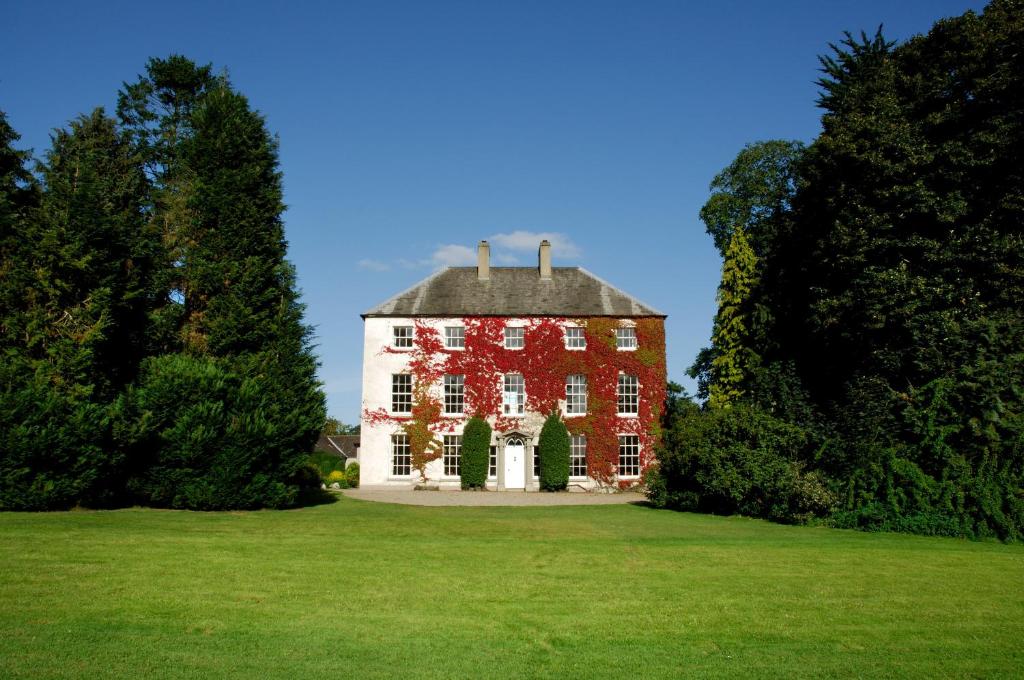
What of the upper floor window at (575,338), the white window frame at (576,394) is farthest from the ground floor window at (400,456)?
the upper floor window at (575,338)

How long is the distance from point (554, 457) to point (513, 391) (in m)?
4.20

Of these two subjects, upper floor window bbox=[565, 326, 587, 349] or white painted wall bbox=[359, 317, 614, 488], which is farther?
upper floor window bbox=[565, 326, 587, 349]

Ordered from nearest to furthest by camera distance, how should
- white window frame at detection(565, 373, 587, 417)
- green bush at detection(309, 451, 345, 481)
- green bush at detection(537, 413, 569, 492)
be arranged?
Result: green bush at detection(537, 413, 569, 492) < white window frame at detection(565, 373, 587, 417) < green bush at detection(309, 451, 345, 481)

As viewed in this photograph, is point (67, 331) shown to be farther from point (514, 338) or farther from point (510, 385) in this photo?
point (514, 338)

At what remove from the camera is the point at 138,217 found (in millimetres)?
27500

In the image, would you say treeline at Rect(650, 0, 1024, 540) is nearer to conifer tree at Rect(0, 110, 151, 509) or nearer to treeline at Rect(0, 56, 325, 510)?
treeline at Rect(0, 56, 325, 510)

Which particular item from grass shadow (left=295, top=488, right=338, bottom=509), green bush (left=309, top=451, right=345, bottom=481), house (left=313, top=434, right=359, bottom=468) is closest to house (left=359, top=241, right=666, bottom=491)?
grass shadow (left=295, top=488, right=338, bottom=509)

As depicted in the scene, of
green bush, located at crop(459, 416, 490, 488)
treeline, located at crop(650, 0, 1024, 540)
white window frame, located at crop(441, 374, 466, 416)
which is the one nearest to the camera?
treeline, located at crop(650, 0, 1024, 540)

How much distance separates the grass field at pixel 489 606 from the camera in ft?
28.7

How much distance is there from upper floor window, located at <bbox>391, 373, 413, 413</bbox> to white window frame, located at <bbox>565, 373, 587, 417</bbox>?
8.29 m

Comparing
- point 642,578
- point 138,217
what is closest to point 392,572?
point 642,578

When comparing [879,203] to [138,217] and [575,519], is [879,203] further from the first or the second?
[138,217]

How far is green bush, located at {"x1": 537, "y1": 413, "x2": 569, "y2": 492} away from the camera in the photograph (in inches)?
1547

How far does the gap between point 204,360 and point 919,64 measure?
2872 cm
